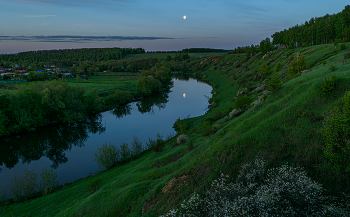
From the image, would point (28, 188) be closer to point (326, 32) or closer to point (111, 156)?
point (111, 156)

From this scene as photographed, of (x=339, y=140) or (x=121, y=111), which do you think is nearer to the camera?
(x=339, y=140)

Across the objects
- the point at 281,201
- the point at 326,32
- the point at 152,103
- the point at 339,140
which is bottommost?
the point at 152,103

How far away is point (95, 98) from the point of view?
5944 centimetres

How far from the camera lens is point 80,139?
42.9 metres

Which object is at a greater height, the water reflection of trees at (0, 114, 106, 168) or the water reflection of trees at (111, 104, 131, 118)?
the water reflection of trees at (111, 104, 131, 118)

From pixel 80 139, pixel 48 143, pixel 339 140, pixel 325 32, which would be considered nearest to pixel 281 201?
pixel 339 140

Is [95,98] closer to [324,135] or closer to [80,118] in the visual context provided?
[80,118]

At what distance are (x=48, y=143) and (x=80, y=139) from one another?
5963mm

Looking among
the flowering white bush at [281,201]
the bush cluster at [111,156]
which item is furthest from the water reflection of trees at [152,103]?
the flowering white bush at [281,201]

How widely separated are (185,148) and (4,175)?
28820 mm

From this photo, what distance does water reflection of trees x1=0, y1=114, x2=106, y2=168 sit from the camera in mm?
35250

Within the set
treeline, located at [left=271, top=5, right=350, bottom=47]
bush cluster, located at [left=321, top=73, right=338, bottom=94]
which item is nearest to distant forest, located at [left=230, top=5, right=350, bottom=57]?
treeline, located at [left=271, top=5, right=350, bottom=47]

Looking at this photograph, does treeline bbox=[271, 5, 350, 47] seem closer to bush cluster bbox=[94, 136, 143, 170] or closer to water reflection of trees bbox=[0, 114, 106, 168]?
bush cluster bbox=[94, 136, 143, 170]

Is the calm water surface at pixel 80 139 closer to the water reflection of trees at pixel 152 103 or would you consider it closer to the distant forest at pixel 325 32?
the water reflection of trees at pixel 152 103
